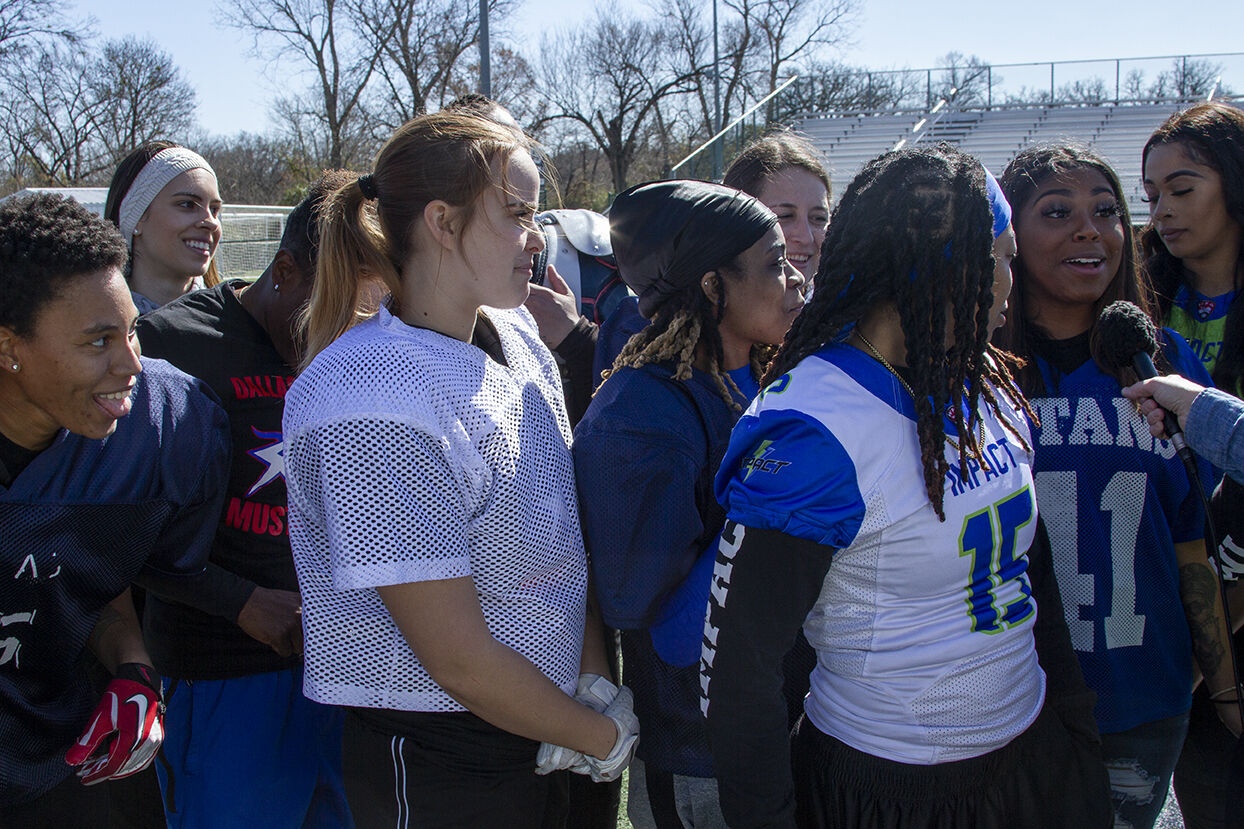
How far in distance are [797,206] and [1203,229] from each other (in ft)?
3.73

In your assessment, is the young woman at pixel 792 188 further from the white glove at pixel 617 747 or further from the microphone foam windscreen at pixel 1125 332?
the white glove at pixel 617 747

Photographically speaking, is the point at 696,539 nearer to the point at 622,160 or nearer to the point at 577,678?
the point at 577,678

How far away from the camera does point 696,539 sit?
71.9 inches

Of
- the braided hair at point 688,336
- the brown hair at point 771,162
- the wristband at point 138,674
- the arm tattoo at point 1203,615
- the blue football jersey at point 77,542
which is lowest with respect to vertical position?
the arm tattoo at point 1203,615

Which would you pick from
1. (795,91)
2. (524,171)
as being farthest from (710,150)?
(524,171)

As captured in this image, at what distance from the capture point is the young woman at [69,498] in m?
1.79

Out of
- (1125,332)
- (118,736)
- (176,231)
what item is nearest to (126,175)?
(176,231)

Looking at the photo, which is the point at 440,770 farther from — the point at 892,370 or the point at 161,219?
the point at 161,219

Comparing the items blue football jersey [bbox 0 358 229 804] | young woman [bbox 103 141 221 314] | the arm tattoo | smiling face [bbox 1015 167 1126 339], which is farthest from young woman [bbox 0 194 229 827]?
the arm tattoo

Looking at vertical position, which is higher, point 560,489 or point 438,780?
point 560,489

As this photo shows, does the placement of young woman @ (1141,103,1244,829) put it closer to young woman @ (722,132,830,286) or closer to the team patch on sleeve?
young woman @ (722,132,830,286)

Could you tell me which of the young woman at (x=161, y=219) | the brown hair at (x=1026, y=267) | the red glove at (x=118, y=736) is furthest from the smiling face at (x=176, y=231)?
the brown hair at (x=1026, y=267)

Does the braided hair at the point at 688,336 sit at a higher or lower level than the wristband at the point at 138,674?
higher

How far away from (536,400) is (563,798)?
0.81 m
